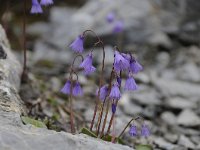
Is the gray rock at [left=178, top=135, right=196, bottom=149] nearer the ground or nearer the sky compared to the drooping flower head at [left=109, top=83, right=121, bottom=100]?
nearer the ground

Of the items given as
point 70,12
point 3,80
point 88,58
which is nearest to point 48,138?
point 88,58

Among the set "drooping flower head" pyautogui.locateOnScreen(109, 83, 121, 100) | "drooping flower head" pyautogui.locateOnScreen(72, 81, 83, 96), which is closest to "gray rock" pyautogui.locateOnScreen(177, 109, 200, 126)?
"drooping flower head" pyautogui.locateOnScreen(72, 81, 83, 96)

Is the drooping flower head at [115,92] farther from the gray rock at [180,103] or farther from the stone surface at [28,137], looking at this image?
the gray rock at [180,103]

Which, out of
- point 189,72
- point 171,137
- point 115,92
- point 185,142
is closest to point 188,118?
point 171,137

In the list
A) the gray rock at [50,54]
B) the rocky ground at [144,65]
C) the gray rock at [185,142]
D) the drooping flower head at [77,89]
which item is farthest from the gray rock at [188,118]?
the gray rock at [50,54]

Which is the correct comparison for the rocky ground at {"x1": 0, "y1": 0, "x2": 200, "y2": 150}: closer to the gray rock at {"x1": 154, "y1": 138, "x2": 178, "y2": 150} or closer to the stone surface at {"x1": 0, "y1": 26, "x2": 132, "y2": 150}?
the gray rock at {"x1": 154, "y1": 138, "x2": 178, "y2": 150}

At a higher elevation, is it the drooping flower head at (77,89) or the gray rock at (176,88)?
the gray rock at (176,88)

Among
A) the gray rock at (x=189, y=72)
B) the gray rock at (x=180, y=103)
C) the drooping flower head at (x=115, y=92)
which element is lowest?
the drooping flower head at (x=115, y=92)
